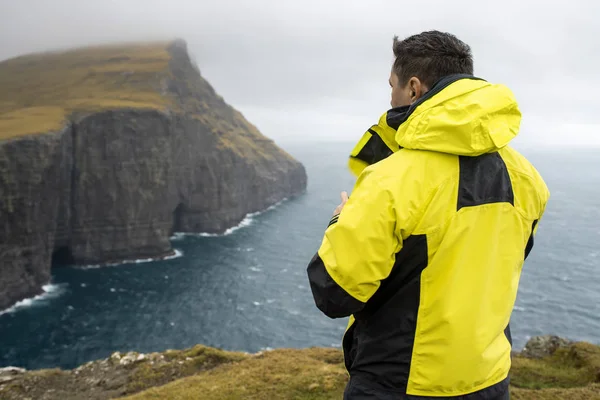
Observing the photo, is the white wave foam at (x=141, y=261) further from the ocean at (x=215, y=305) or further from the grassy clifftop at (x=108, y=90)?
the grassy clifftop at (x=108, y=90)

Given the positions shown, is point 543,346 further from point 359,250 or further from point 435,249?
point 359,250

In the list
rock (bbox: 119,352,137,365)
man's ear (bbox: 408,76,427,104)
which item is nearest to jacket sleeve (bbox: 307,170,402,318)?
man's ear (bbox: 408,76,427,104)

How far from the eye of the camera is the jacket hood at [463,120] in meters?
3.37

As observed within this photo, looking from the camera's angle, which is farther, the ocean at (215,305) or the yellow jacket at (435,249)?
the ocean at (215,305)

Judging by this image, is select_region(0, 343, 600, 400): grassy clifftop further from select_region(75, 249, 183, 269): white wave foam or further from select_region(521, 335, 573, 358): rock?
select_region(75, 249, 183, 269): white wave foam

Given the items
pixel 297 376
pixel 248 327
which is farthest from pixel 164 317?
pixel 297 376

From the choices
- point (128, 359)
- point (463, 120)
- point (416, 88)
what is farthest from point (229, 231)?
point (463, 120)

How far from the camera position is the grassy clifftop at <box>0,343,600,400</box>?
53.2ft

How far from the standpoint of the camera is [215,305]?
223 ft

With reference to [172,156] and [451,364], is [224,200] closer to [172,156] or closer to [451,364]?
[172,156]

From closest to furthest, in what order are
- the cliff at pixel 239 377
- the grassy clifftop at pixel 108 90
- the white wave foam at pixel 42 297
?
the cliff at pixel 239 377, the white wave foam at pixel 42 297, the grassy clifftop at pixel 108 90

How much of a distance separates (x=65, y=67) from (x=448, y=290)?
158597 millimetres

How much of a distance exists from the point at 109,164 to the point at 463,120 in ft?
322

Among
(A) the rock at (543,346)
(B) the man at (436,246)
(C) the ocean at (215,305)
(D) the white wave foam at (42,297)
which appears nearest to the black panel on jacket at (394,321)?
(B) the man at (436,246)
